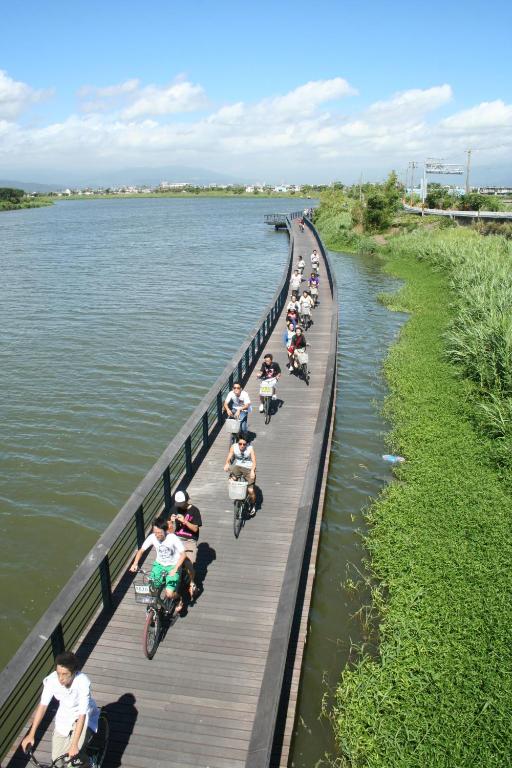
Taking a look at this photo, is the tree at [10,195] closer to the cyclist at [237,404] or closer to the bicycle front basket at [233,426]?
the cyclist at [237,404]

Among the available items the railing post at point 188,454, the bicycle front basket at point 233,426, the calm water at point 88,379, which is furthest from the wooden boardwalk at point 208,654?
the calm water at point 88,379

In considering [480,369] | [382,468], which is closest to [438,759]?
[382,468]

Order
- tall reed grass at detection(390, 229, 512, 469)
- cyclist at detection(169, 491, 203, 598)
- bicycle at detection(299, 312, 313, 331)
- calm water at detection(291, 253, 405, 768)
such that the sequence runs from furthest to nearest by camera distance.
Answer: bicycle at detection(299, 312, 313, 331)
tall reed grass at detection(390, 229, 512, 469)
cyclist at detection(169, 491, 203, 598)
calm water at detection(291, 253, 405, 768)

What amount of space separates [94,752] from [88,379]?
56.6ft

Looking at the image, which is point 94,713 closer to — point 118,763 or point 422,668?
point 118,763

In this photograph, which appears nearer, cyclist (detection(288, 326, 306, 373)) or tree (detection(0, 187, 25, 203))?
cyclist (detection(288, 326, 306, 373))

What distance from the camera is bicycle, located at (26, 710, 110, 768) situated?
567 centimetres

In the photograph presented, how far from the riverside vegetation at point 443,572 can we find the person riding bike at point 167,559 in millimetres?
2757

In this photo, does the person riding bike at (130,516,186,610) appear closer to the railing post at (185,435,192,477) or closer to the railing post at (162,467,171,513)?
the railing post at (162,467,171,513)

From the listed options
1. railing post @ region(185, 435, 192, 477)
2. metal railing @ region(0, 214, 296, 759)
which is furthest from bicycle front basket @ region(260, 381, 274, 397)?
railing post @ region(185, 435, 192, 477)

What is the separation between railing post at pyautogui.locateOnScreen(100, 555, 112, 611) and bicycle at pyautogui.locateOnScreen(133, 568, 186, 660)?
2.55ft

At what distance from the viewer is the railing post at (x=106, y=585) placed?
822 cm

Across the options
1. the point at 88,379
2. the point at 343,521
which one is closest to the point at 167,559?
the point at 343,521

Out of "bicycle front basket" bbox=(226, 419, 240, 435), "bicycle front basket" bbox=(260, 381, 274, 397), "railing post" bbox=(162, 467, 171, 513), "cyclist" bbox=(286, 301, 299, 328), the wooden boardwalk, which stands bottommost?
the wooden boardwalk
